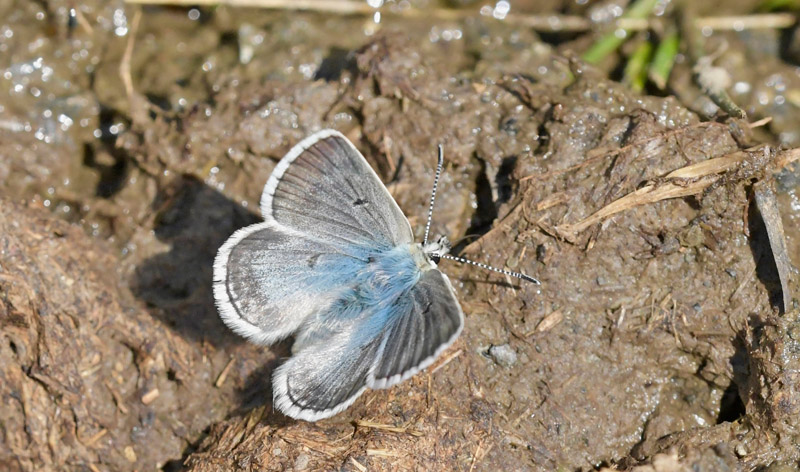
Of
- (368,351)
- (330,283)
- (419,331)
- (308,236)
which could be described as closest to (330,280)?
(330,283)

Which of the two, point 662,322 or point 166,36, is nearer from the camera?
point 662,322

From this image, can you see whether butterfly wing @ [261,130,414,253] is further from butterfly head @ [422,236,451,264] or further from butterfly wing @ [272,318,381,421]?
butterfly wing @ [272,318,381,421]

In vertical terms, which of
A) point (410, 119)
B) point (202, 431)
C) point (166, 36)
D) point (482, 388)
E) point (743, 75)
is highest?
point (166, 36)

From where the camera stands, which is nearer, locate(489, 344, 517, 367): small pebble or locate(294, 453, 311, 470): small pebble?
locate(294, 453, 311, 470): small pebble

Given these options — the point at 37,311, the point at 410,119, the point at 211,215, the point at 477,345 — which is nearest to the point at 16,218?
the point at 37,311

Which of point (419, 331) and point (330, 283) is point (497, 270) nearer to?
point (419, 331)

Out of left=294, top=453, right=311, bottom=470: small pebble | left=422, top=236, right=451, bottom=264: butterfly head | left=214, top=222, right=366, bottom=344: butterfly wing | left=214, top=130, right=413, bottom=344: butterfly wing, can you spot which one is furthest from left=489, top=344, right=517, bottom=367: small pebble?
left=294, top=453, right=311, bottom=470: small pebble

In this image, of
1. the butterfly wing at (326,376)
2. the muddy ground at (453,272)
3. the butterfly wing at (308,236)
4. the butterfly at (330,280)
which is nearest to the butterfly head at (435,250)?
the butterfly at (330,280)

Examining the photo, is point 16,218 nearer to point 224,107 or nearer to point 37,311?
point 37,311
